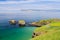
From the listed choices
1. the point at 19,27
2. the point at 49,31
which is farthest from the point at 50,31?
the point at 19,27

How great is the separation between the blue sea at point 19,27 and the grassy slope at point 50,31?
27 cm

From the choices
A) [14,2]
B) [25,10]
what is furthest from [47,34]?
[14,2]

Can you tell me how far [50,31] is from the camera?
561cm

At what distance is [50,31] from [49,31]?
4cm

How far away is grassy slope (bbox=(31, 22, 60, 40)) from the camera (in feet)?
18.0

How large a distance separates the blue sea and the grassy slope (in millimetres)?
271

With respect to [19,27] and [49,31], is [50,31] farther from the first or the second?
[19,27]

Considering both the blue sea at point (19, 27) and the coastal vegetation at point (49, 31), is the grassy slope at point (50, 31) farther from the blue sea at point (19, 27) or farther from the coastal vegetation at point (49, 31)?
the blue sea at point (19, 27)

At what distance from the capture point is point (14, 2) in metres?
5.94

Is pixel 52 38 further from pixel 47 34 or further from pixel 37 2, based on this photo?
pixel 37 2

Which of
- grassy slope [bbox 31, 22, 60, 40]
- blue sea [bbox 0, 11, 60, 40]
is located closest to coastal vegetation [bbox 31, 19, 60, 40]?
grassy slope [bbox 31, 22, 60, 40]

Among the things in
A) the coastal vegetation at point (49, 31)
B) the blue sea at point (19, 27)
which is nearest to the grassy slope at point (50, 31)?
the coastal vegetation at point (49, 31)

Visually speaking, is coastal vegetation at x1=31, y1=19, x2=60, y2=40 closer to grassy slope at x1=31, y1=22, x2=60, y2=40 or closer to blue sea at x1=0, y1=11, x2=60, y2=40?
grassy slope at x1=31, y1=22, x2=60, y2=40

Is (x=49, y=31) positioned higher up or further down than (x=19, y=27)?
further down
